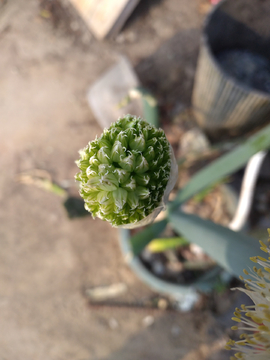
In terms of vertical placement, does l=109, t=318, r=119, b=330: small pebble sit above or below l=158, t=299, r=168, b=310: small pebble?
below

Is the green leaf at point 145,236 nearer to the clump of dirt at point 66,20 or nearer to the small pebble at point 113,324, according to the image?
the small pebble at point 113,324

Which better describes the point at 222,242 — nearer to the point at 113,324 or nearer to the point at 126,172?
the point at 126,172

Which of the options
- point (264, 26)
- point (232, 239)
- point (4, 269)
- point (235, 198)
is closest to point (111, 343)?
point (4, 269)

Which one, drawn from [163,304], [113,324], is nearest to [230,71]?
[163,304]

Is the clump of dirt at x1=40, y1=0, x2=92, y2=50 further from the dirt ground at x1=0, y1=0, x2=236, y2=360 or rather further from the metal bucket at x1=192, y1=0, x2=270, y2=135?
the metal bucket at x1=192, y1=0, x2=270, y2=135

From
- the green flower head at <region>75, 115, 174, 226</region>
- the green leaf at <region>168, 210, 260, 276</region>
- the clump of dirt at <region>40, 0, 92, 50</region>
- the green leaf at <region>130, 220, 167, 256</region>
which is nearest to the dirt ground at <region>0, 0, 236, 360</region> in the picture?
the clump of dirt at <region>40, 0, 92, 50</region>

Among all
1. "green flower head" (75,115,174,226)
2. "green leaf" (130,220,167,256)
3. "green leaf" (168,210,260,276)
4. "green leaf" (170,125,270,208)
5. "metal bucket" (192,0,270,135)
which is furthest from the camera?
"metal bucket" (192,0,270,135)
